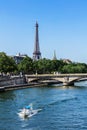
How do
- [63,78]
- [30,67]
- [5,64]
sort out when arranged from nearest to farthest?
[63,78] < [5,64] < [30,67]

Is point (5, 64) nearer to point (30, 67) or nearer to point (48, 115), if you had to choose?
point (30, 67)

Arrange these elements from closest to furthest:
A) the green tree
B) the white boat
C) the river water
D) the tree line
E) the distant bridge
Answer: the river water < the white boat < the distant bridge < the green tree < the tree line

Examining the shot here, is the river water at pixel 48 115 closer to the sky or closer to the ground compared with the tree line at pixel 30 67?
closer to the ground

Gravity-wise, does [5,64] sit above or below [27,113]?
above

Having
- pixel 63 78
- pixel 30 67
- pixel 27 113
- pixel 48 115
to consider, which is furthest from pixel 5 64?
pixel 48 115

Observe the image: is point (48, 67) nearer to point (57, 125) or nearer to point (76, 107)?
point (76, 107)

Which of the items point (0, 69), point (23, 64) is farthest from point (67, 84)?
point (23, 64)

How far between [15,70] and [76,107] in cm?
5049

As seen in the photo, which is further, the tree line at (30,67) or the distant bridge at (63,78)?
the tree line at (30,67)

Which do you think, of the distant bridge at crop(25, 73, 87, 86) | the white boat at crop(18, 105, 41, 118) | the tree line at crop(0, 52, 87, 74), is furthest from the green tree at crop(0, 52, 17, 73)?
the white boat at crop(18, 105, 41, 118)

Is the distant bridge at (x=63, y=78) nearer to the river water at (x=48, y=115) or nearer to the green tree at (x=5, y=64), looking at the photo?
the green tree at (x=5, y=64)

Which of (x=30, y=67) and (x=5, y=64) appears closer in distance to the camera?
(x=5, y=64)

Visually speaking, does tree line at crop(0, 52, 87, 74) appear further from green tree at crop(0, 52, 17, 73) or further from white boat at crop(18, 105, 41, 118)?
white boat at crop(18, 105, 41, 118)

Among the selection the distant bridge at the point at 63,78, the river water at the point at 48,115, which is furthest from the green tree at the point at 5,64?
the river water at the point at 48,115
